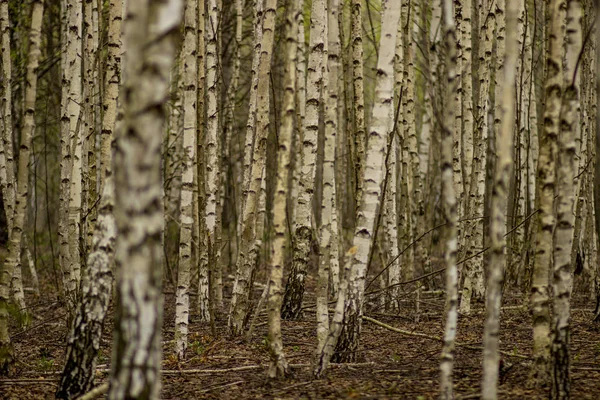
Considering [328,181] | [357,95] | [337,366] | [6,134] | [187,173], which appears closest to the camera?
[337,366]

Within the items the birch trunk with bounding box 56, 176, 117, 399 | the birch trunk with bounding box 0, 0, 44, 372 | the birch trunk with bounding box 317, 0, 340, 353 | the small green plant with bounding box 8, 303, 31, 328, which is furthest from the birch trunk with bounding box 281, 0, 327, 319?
the small green plant with bounding box 8, 303, 31, 328

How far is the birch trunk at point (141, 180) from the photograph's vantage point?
91.2 inches

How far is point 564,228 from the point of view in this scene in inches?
140

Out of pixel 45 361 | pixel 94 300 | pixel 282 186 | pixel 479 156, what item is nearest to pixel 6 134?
pixel 45 361

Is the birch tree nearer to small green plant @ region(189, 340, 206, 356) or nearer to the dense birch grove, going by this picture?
the dense birch grove

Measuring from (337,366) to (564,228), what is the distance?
6.48ft

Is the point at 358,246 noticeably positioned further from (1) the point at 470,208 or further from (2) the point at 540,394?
(1) the point at 470,208

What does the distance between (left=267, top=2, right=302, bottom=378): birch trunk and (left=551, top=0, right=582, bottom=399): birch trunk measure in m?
1.62

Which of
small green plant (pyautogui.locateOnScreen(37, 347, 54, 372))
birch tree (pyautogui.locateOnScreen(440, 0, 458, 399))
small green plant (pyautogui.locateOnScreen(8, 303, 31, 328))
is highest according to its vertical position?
birch tree (pyautogui.locateOnScreen(440, 0, 458, 399))

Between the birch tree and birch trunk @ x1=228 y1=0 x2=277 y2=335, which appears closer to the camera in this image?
the birch tree

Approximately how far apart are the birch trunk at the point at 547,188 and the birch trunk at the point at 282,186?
153 cm

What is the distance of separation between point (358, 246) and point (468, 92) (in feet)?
13.3

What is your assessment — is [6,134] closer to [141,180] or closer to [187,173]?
[187,173]

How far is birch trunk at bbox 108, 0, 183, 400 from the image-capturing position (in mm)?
2316
